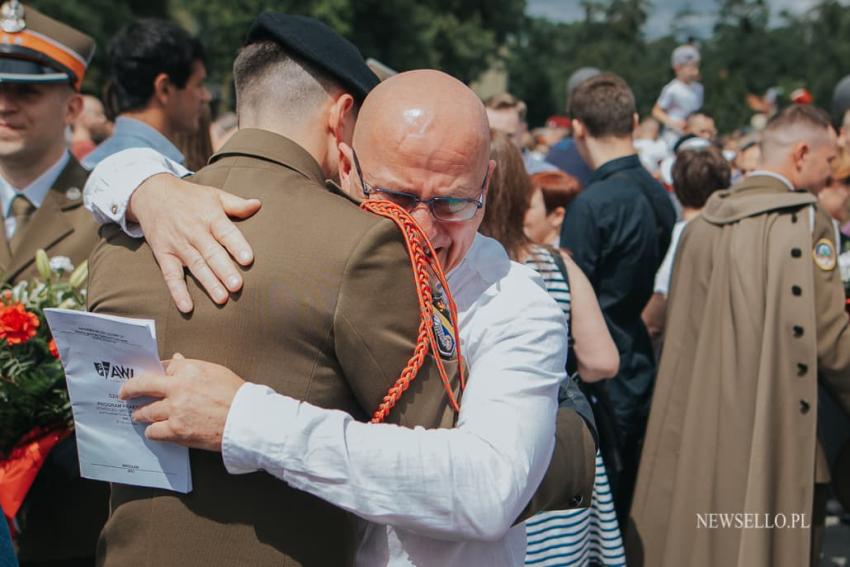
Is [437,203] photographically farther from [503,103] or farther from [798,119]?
[503,103]

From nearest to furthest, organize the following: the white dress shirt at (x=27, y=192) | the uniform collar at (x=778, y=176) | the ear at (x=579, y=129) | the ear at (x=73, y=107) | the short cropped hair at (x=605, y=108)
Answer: the white dress shirt at (x=27, y=192), the ear at (x=73, y=107), the uniform collar at (x=778, y=176), the short cropped hair at (x=605, y=108), the ear at (x=579, y=129)

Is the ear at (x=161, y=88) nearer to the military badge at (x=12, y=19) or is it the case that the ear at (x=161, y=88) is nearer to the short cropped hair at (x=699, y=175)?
the military badge at (x=12, y=19)

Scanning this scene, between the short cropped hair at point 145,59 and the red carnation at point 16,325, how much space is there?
1724mm

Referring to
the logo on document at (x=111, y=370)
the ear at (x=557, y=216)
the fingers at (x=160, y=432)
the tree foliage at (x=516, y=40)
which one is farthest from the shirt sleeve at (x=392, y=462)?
the tree foliage at (x=516, y=40)

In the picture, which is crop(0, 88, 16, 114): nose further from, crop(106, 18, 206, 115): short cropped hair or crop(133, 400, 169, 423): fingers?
crop(133, 400, 169, 423): fingers

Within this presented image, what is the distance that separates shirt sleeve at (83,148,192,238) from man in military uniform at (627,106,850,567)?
2.64 meters

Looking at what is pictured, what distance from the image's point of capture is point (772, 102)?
46.5 ft

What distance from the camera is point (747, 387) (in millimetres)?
3680

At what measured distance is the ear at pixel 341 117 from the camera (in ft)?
5.78

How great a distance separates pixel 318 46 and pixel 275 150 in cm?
25

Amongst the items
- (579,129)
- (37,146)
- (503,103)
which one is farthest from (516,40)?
(37,146)

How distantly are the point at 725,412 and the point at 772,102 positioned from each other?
1187cm

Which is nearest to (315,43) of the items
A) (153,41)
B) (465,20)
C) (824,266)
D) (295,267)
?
(295,267)

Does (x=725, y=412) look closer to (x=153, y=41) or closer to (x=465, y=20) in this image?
(x=153, y=41)
